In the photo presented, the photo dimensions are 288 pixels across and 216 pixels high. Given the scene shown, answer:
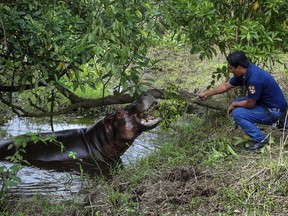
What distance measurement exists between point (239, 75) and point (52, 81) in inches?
81.0

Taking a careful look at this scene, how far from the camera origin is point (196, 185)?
505 centimetres

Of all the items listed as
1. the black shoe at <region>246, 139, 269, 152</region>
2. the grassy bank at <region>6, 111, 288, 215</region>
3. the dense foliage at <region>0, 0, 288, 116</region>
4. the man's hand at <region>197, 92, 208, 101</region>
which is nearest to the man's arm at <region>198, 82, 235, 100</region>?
the man's hand at <region>197, 92, 208, 101</region>

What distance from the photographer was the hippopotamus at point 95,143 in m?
6.97

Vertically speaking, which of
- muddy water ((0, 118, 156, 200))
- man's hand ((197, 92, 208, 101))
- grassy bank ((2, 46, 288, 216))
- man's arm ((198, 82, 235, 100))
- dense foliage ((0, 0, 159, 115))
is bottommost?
muddy water ((0, 118, 156, 200))

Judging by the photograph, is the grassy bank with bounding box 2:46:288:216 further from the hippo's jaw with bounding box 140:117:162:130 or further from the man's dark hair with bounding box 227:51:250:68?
the man's dark hair with bounding box 227:51:250:68

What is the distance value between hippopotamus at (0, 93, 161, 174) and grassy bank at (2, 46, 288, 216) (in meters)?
0.62

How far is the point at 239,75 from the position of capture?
615 centimetres

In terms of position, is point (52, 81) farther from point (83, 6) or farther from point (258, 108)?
point (258, 108)

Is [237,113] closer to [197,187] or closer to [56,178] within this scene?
[197,187]

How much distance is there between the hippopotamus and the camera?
22.9 feet

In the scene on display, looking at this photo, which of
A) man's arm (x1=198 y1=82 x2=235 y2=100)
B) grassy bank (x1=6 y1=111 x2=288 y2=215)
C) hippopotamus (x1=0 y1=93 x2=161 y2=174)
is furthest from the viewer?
hippopotamus (x1=0 y1=93 x2=161 y2=174)

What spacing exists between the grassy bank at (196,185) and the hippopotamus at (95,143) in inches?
24.4

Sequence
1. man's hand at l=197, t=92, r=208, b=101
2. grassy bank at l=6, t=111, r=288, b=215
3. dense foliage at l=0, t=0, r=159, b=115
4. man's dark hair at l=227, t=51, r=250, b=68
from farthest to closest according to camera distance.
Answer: man's hand at l=197, t=92, r=208, b=101
man's dark hair at l=227, t=51, r=250, b=68
dense foliage at l=0, t=0, r=159, b=115
grassy bank at l=6, t=111, r=288, b=215

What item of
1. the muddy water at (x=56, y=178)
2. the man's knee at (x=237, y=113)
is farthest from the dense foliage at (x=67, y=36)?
the man's knee at (x=237, y=113)
